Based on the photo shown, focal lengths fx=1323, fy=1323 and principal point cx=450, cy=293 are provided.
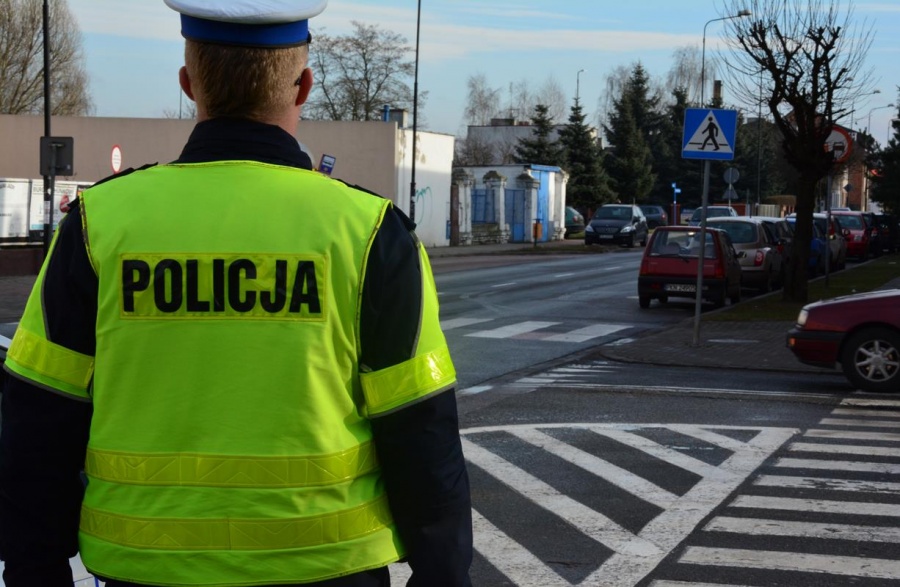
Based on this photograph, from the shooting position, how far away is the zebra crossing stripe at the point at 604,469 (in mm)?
7859

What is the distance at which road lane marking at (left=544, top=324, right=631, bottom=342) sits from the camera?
19.0m

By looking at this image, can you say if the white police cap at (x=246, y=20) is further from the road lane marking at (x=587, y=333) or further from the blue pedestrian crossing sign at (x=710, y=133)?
the road lane marking at (x=587, y=333)

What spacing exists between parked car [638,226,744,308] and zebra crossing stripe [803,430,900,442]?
1361 centimetres

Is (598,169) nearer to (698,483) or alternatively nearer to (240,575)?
(698,483)

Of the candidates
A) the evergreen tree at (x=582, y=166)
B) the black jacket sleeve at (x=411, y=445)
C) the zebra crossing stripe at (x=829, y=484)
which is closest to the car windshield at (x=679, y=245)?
the zebra crossing stripe at (x=829, y=484)

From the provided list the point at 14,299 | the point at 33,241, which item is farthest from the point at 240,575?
the point at 33,241

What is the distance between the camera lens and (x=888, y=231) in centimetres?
5459

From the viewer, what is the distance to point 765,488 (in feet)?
26.8

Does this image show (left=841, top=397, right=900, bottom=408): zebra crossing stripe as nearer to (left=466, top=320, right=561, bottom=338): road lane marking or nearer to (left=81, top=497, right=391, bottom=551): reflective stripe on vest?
(left=466, top=320, right=561, bottom=338): road lane marking

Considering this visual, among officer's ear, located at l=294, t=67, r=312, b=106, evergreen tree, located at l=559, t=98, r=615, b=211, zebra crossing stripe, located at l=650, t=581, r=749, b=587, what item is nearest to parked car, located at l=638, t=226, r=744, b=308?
zebra crossing stripe, located at l=650, t=581, r=749, b=587

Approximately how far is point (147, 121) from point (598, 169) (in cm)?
3651

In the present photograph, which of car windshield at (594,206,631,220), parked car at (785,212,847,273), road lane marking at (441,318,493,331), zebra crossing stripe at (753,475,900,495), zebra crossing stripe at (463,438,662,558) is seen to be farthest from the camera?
car windshield at (594,206,631,220)

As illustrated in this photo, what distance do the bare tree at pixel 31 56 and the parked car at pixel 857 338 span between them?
4697 cm

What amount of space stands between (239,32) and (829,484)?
6.88 meters
